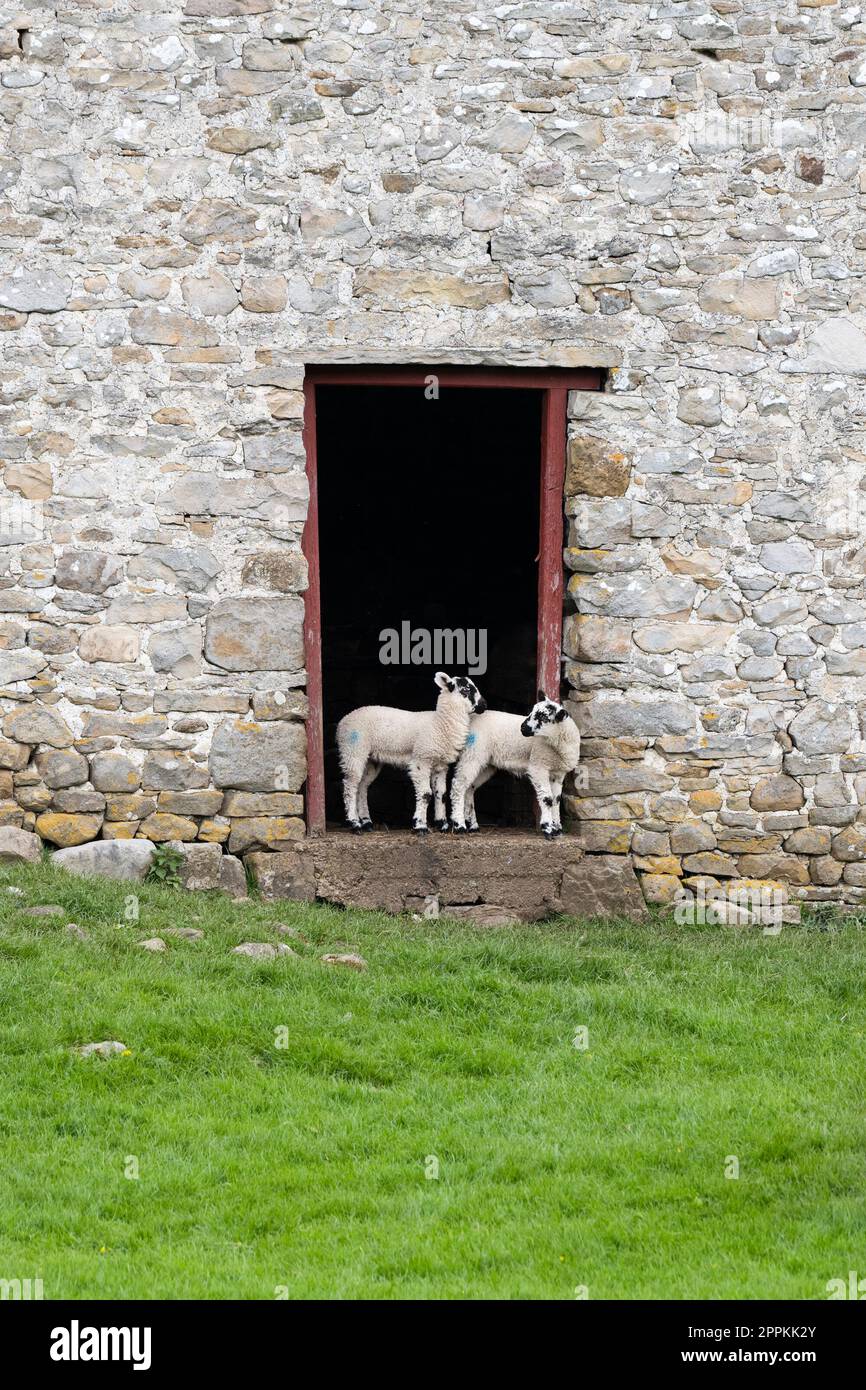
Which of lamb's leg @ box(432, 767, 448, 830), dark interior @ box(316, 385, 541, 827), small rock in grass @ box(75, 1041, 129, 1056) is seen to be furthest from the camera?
dark interior @ box(316, 385, 541, 827)

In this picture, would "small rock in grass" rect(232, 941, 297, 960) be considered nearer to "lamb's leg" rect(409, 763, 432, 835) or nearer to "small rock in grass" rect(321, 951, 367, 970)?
"small rock in grass" rect(321, 951, 367, 970)

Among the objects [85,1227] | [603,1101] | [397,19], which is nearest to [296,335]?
[397,19]

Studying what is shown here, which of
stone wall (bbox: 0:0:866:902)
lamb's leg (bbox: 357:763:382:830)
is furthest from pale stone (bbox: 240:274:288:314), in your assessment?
lamb's leg (bbox: 357:763:382:830)

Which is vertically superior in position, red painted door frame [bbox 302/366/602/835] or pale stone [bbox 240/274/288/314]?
pale stone [bbox 240/274/288/314]

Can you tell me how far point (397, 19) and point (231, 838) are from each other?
4.50 metres

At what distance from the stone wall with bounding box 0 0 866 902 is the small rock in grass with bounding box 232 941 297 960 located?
1.22m

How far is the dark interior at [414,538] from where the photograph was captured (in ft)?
43.3

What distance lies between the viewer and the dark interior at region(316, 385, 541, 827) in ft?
43.3

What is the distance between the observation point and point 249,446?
867 cm

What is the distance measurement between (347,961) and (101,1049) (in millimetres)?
1521

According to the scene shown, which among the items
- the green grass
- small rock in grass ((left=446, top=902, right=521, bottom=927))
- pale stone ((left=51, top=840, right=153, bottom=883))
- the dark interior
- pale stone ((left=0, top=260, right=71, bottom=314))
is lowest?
the green grass

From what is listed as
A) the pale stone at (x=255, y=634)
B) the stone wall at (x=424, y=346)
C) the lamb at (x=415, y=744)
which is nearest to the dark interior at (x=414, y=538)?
the lamb at (x=415, y=744)

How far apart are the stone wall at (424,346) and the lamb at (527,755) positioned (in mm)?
170

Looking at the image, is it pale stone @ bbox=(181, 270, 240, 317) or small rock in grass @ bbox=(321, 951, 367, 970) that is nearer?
small rock in grass @ bbox=(321, 951, 367, 970)
